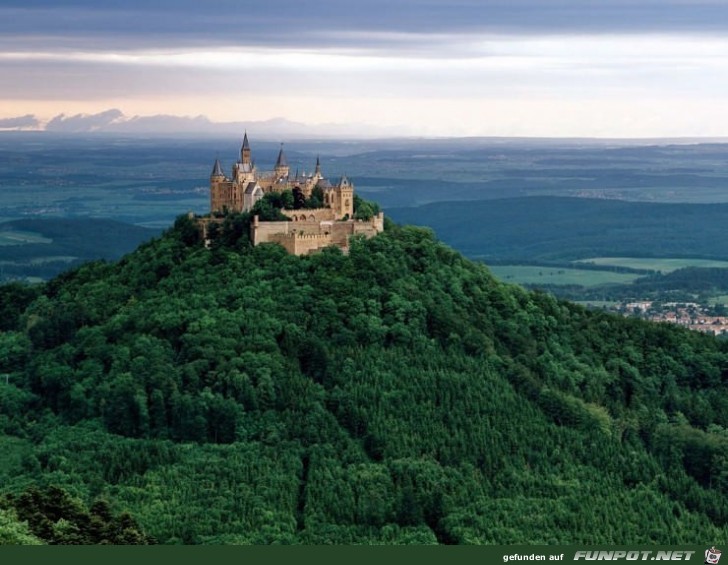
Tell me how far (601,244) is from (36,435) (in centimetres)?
11298

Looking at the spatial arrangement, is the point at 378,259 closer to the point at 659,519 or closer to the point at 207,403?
the point at 207,403

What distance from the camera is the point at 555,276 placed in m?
133

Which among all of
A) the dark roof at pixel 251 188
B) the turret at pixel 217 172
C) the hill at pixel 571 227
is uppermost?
the turret at pixel 217 172

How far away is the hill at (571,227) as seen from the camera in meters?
156

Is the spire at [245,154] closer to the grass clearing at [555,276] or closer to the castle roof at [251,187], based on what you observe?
the castle roof at [251,187]

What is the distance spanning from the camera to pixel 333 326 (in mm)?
56000

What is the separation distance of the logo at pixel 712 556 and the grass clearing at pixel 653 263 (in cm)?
9717

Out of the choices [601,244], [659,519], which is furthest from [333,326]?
[601,244]

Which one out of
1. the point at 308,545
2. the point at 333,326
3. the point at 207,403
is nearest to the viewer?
the point at 308,545

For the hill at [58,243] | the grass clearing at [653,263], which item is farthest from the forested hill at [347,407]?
the grass clearing at [653,263]

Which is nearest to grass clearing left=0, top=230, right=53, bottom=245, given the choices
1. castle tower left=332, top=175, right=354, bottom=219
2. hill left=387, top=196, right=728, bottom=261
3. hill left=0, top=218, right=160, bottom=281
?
hill left=0, top=218, right=160, bottom=281

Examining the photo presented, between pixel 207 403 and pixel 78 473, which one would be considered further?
pixel 207 403

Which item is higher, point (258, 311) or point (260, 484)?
point (258, 311)

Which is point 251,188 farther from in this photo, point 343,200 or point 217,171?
point 343,200
